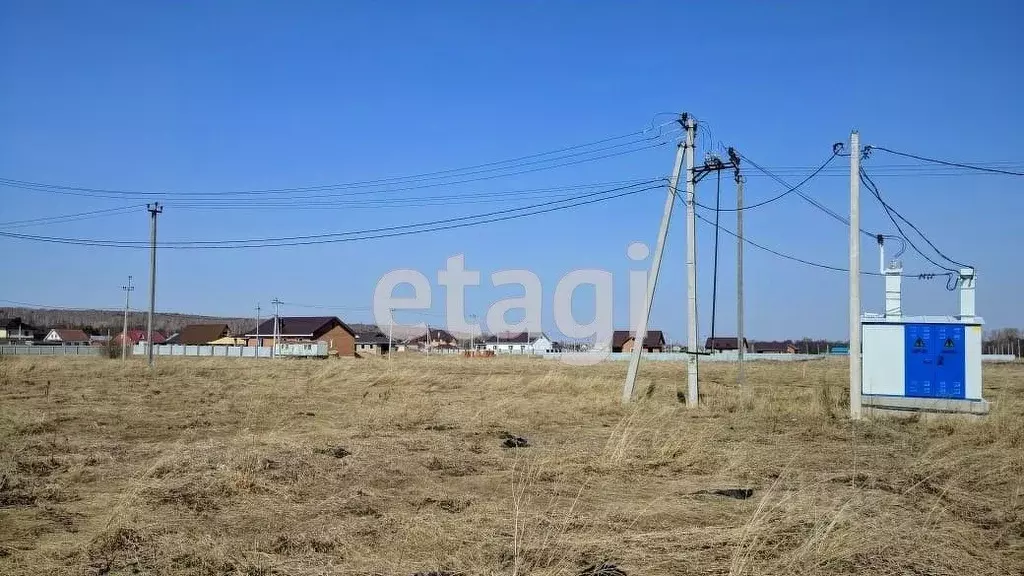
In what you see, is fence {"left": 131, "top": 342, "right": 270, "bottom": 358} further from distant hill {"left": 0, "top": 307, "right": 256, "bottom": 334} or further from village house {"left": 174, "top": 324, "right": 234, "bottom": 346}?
distant hill {"left": 0, "top": 307, "right": 256, "bottom": 334}

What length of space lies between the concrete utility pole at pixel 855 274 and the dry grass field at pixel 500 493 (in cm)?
89

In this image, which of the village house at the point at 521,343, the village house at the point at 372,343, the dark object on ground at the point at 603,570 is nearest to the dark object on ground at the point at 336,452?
the dark object on ground at the point at 603,570

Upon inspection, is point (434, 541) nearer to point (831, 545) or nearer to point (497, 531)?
point (497, 531)

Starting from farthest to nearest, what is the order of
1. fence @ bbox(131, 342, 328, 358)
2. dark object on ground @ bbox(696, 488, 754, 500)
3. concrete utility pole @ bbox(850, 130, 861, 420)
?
fence @ bbox(131, 342, 328, 358), concrete utility pole @ bbox(850, 130, 861, 420), dark object on ground @ bbox(696, 488, 754, 500)

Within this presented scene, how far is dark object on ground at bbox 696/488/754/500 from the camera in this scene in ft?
26.3

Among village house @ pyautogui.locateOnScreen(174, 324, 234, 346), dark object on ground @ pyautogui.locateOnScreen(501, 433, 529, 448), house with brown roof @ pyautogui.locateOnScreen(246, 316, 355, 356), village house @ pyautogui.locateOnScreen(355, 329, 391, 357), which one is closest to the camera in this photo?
dark object on ground @ pyautogui.locateOnScreen(501, 433, 529, 448)

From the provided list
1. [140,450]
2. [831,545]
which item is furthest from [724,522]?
[140,450]

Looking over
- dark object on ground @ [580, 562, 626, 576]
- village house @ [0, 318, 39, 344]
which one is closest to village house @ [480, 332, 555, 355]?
village house @ [0, 318, 39, 344]

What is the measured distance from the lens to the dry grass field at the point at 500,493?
5457 mm

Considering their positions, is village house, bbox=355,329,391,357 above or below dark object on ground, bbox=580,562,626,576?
below

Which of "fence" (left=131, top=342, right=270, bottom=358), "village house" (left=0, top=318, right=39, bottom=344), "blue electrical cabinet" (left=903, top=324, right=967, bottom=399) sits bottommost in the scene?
"fence" (left=131, top=342, right=270, bottom=358)

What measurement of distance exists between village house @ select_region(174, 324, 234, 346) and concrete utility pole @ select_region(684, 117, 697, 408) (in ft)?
282

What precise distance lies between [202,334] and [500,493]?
96.2 metres

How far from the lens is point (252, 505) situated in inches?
293
